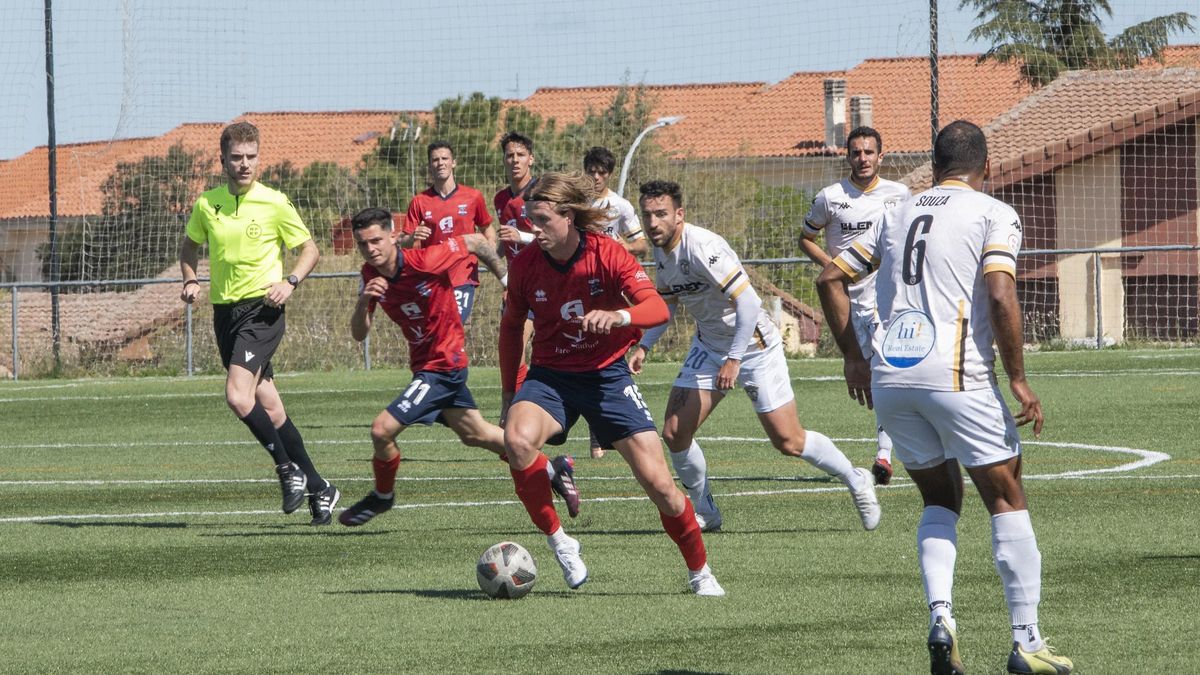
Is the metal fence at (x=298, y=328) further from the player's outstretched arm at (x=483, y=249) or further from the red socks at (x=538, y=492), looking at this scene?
the red socks at (x=538, y=492)

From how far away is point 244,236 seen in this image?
11.0 meters

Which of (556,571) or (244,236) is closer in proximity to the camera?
(556,571)

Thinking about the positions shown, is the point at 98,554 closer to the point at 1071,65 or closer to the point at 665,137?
the point at 1071,65

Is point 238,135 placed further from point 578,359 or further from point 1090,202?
point 1090,202

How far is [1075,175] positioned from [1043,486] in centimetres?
2691

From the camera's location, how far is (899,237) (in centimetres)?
592

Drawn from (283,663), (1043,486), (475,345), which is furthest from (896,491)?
(475,345)

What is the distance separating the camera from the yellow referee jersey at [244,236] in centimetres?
1097

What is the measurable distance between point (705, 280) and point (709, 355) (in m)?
0.51

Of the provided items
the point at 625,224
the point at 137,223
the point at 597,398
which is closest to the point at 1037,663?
the point at 597,398

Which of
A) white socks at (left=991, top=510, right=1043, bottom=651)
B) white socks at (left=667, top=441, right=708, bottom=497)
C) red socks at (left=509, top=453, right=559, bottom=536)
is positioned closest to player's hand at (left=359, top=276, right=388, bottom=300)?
white socks at (left=667, top=441, right=708, bottom=497)

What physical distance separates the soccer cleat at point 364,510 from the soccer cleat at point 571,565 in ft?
8.36

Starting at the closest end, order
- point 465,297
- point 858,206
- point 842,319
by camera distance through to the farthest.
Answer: point 842,319
point 858,206
point 465,297

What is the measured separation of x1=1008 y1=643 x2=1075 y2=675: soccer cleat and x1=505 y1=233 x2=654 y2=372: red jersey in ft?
8.37
